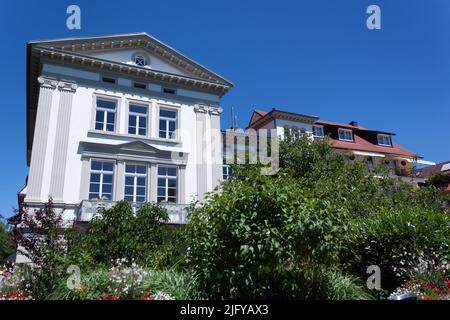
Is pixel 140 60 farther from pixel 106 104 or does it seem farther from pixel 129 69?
pixel 106 104

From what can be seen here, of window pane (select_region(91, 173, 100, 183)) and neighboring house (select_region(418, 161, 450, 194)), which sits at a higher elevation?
neighboring house (select_region(418, 161, 450, 194))

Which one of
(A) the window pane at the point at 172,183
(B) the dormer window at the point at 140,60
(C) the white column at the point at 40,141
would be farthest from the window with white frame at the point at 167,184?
(B) the dormer window at the point at 140,60

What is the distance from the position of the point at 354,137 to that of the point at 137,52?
2682 cm

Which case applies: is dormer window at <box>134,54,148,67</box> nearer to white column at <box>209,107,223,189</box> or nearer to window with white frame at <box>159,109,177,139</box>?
Answer: window with white frame at <box>159,109,177,139</box>

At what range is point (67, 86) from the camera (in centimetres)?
2012

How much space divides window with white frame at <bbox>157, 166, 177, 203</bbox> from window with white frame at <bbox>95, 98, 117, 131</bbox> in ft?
12.5

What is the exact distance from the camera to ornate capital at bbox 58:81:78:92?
65.4ft

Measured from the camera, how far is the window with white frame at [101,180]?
63.6 feet

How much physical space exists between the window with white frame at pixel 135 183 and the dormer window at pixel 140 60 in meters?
6.59

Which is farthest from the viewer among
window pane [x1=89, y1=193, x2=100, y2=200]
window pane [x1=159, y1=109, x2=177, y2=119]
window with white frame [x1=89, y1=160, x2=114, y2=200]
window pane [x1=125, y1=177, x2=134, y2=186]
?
window pane [x1=159, y1=109, x2=177, y2=119]

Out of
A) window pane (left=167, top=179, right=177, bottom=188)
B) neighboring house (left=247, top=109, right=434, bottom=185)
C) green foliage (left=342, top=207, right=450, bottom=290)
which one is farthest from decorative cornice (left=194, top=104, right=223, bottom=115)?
green foliage (left=342, top=207, right=450, bottom=290)

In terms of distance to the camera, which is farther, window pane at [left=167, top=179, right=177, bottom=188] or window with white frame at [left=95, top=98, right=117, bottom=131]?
window pane at [left=167, top=179, right=177, bottom=188]

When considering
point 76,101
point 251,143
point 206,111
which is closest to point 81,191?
point 76,101

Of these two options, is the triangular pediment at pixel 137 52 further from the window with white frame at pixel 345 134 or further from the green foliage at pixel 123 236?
the window with white frame at pixel 345 134
